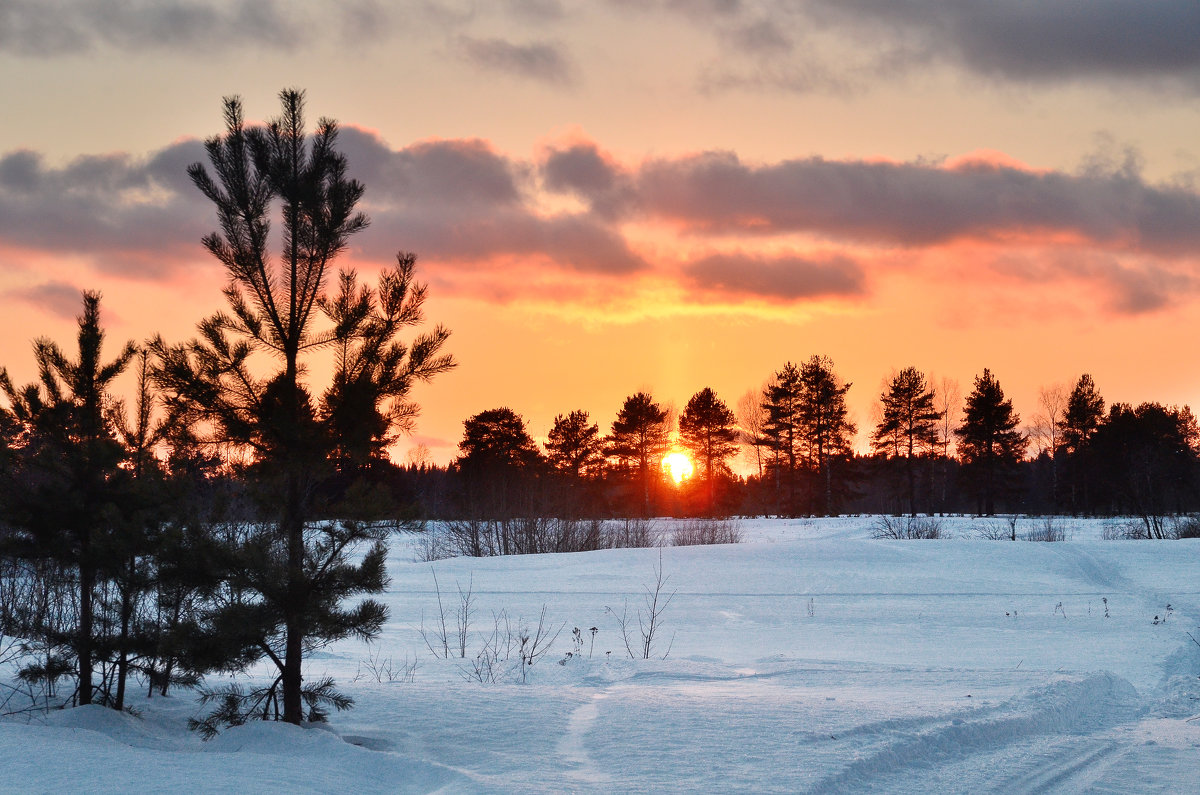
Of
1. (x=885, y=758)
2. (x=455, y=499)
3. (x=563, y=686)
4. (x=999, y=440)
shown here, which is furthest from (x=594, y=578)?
(x=999, y=440)

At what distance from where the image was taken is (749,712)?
681cm

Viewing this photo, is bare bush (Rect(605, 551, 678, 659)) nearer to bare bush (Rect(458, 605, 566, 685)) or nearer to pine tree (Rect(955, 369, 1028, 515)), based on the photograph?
bare bush (Rect(458, 605, 566, 685))

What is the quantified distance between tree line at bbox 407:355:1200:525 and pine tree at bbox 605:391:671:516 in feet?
0.29

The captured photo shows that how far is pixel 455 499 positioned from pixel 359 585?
131 ft

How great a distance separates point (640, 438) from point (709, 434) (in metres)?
4.55

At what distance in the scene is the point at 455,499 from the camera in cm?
4550

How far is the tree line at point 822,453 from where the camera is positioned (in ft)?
167

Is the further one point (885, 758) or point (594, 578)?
point (594, 578)

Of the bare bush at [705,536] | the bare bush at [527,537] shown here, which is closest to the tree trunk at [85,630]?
the bare bush at [527,537]

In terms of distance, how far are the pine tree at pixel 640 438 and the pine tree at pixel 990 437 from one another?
18909 mm

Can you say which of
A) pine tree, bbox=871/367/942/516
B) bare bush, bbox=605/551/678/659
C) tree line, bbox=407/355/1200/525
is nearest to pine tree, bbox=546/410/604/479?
tree line, bbox=407/355/1200/525

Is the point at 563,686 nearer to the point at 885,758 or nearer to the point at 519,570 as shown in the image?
the point at 885,758

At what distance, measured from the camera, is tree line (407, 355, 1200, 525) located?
167 feet

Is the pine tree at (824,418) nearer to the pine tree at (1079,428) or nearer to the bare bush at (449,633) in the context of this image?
the pine tree at (1079,428)
